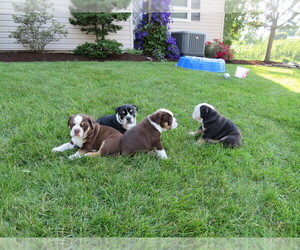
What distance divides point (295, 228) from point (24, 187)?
8.61 ft

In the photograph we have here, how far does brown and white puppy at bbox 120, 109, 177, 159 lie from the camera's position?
2.90 m

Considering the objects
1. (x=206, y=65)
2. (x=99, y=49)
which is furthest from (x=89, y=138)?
(x=99, y=49)

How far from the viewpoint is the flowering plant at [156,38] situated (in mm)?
11562

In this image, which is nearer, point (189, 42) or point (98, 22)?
point (98, 22)

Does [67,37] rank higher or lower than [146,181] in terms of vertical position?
higher

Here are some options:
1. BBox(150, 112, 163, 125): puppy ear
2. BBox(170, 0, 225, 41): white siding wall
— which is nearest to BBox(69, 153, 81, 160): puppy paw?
BBox(150, 112, 163, 125): puppy ear

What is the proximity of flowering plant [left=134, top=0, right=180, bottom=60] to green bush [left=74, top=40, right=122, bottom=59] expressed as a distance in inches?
89.0

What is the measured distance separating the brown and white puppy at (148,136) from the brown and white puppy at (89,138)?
0.15 m

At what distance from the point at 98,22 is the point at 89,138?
9162 millimetres

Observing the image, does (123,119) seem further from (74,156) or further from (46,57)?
(46,57)

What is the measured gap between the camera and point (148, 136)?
2.98 metres

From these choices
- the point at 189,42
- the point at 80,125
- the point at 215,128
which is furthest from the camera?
the point at 189,42

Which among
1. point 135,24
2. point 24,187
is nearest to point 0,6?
point 24,187

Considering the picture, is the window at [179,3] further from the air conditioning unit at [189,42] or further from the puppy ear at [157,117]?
the air conditioning unit at [189,42]
